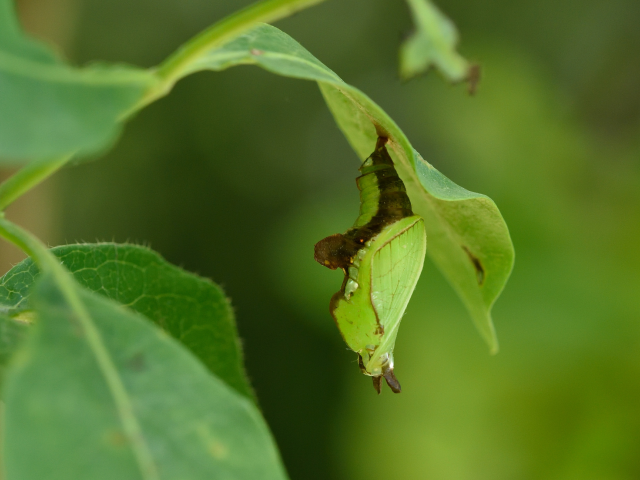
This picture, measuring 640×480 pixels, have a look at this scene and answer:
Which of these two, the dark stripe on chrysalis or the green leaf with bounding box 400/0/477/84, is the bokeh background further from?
the green leaf with bounding box 400/0/477/84

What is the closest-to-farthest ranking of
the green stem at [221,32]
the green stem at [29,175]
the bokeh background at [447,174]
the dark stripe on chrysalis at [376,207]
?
the green stem at [221,32], the green stem at [29,175], the dark stripe on chrysalis at [376,207], the bokeh background at [447,174]

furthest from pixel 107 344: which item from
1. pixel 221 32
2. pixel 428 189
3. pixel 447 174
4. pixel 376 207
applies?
pixel 447 174

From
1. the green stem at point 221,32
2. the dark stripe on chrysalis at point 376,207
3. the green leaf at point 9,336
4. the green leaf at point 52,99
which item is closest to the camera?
the green leaf at point 52,99

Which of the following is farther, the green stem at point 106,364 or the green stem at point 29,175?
the green stem at point 29,175

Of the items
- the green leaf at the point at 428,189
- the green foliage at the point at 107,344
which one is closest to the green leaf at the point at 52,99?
the green foliage at the point at 107,344

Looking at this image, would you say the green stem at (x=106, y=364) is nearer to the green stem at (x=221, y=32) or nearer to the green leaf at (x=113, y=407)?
the green leaf at (x=113, y=407)

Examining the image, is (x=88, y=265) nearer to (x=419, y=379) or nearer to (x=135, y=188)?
(x=419, y=379)

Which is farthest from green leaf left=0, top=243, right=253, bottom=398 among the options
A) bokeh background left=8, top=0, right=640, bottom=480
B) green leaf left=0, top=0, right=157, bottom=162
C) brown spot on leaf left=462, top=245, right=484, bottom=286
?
bokeh background left=8, top=0, right=640, bottom=480
